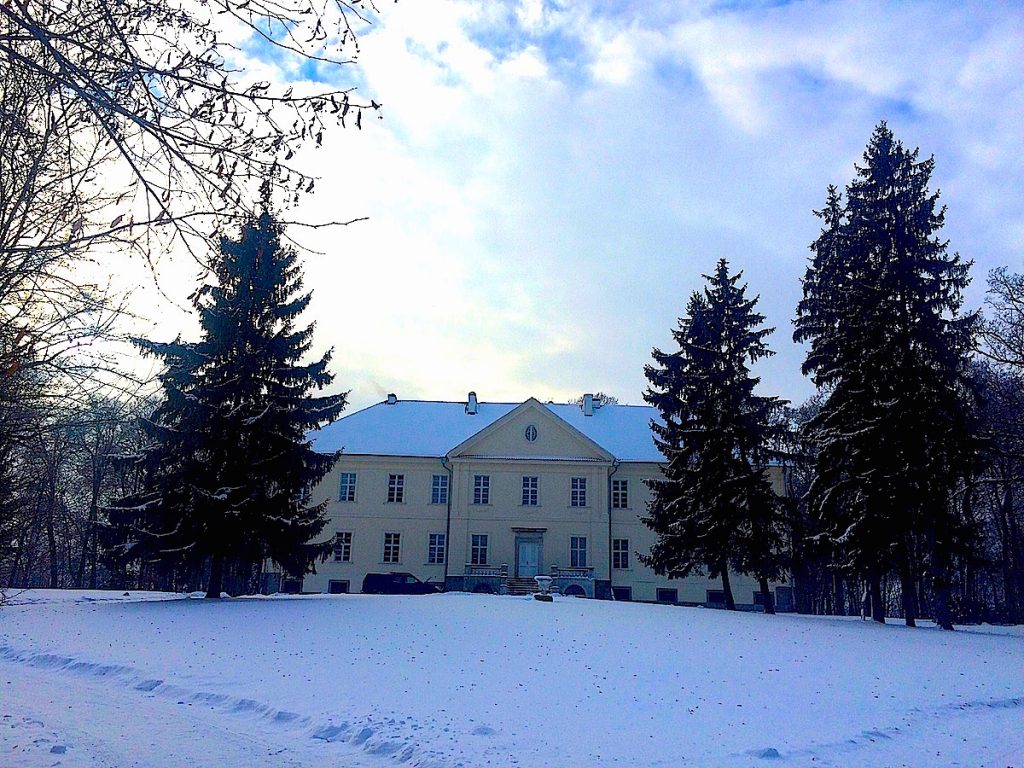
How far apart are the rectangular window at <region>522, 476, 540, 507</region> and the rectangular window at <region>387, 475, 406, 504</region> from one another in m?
6.35

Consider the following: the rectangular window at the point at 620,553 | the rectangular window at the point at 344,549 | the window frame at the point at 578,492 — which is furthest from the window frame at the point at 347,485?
the rectangular window at the point at 620,553

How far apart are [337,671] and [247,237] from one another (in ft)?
28.8

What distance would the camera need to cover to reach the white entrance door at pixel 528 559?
41.8 metres

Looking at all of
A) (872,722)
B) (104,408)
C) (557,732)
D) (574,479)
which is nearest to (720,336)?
(574,479)

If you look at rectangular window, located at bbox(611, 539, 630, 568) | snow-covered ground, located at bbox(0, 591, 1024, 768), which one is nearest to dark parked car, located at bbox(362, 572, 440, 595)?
rectangular window, located at bbox(611, 539, 630, 568)

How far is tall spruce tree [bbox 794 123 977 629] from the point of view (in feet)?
82.2

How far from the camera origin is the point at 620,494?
43.8 m

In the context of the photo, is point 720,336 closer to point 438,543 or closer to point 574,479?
point 574,479

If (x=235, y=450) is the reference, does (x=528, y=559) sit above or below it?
below

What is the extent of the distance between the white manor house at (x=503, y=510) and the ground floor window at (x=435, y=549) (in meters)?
0.05

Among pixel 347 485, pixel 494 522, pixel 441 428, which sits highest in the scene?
pixel 441 428

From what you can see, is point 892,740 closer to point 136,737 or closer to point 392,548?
point 136,737

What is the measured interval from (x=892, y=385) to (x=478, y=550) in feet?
75.6

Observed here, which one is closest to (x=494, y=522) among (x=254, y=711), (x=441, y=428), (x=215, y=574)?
(x=441, y=428)
